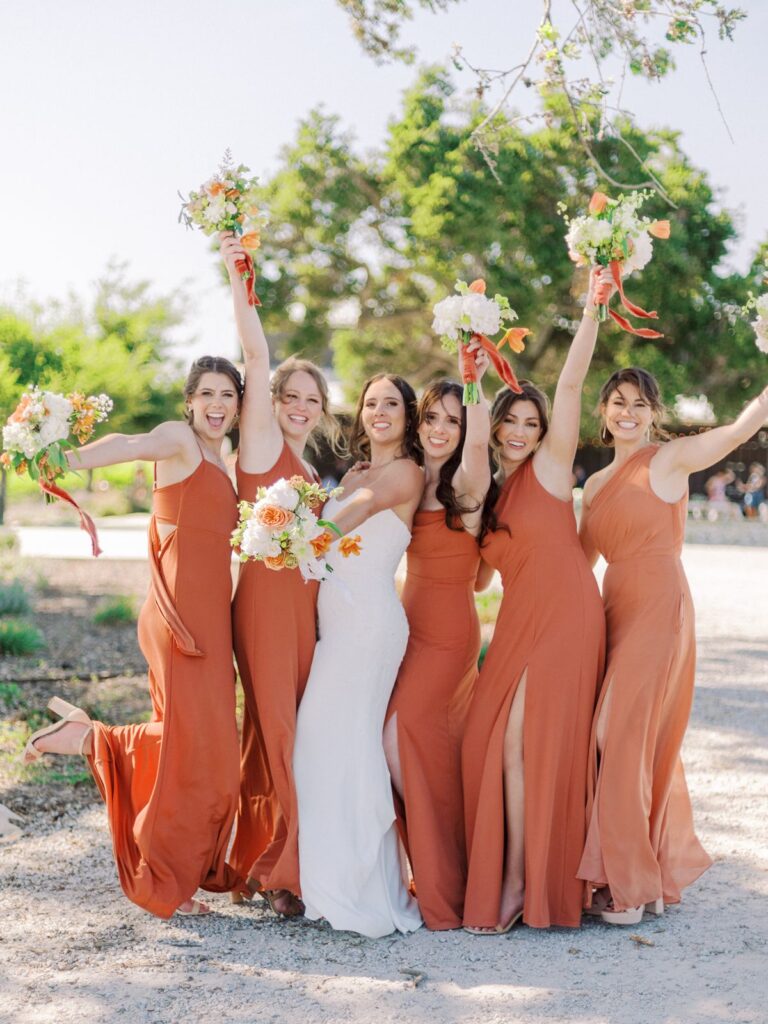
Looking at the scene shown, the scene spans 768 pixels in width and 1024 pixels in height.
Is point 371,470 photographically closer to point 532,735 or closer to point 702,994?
point 532,735

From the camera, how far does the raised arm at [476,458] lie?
4.71 meters

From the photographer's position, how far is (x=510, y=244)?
27.6 m

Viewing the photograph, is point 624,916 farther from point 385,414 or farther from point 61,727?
point 61,727

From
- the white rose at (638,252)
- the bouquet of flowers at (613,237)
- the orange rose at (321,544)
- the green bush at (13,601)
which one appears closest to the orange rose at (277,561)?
the orange rose at (321,544)

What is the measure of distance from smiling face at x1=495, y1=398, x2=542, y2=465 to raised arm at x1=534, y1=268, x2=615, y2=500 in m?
0.11

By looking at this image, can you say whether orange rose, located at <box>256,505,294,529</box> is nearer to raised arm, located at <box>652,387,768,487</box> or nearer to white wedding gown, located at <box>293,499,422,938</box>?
white wedding gown, located at <box>293,499,422,938</box>

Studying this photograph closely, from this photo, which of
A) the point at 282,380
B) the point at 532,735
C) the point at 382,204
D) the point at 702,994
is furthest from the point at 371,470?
the point at 382,204

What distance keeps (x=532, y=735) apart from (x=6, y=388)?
12.3 m

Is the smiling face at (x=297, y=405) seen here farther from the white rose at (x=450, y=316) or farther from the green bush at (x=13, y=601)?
the green bush at (x=13, y=601)

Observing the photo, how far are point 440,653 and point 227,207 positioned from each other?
223 centimetres

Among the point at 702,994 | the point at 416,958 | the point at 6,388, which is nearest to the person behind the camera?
the point at 702,994

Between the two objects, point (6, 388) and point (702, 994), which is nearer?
point (702, 994)

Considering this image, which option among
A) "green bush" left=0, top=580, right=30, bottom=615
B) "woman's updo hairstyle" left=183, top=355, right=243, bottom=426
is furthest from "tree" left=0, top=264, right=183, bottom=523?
"woman's updo hairstyle" left=183, top=355, right=243, bottom=426

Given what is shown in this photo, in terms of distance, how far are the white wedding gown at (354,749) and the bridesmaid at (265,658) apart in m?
0.07
